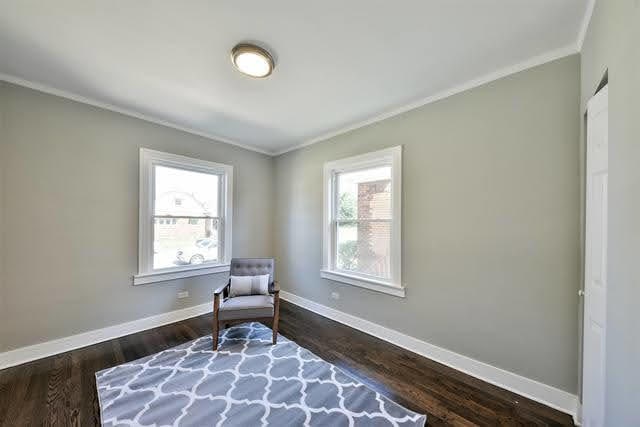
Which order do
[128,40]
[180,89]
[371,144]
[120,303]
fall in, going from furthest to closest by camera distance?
[371,144] < [120,303] < [180,89] < [128,40]

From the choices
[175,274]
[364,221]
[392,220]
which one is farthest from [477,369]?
[175,274]

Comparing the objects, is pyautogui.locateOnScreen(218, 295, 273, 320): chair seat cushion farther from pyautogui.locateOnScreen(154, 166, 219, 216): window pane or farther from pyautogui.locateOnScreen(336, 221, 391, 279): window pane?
pyautogui.locateOnScreen(154, 166, 219, 216): window pane

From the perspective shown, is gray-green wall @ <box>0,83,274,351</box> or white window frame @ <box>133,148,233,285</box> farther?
white window frame @ <box>133,148,233,285</box>

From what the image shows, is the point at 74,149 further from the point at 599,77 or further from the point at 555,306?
the point at 555,306

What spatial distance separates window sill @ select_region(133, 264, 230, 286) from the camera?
277 centimetres

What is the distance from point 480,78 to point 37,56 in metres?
3.52

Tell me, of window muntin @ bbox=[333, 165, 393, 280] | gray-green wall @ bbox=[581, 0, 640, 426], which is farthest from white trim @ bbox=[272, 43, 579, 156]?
gray-green wall @ bbox=[581, 0, 640, 426]

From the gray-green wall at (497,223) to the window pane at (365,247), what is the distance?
0.90 ft

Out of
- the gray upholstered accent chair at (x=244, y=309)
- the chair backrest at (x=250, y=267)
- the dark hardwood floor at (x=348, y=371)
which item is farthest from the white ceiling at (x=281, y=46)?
the dark hardwood floor at (x=348, y=371)

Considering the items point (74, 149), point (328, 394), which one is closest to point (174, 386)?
point (328, 394)

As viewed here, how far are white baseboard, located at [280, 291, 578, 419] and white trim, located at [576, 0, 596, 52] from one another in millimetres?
2374

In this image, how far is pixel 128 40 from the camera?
1.64 metres

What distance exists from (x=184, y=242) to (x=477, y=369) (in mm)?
3481

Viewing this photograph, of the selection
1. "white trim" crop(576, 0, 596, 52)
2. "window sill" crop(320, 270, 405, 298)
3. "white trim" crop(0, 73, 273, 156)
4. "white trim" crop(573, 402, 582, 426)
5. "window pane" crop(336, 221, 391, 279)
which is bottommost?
"white trim" crop(573, 402, 582, 426)
